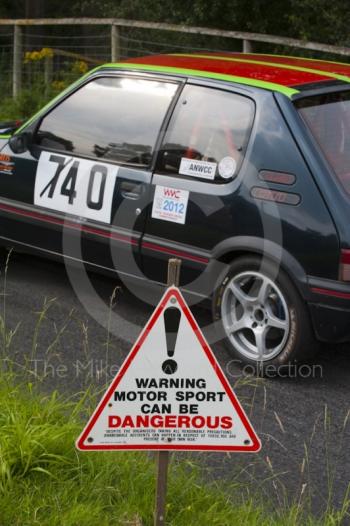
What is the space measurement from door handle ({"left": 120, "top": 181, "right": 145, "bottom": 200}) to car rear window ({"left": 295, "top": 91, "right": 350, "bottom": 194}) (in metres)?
1.08

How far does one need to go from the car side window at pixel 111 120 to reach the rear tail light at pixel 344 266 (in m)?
1.44

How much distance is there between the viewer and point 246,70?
19.6ft

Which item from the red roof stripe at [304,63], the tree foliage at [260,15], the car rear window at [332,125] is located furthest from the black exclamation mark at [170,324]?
the tree foliage at [260,15]

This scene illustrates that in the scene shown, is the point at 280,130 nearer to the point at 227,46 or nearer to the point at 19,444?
the point at 19,444

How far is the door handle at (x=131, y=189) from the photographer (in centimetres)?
594

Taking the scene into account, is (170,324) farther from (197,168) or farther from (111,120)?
(111,120)

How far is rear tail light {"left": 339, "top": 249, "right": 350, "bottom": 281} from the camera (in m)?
5.13

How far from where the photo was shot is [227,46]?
53.4 ft

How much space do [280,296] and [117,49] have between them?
918 centimetres

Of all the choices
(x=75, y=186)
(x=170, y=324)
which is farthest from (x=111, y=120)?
(x=170, y=324)

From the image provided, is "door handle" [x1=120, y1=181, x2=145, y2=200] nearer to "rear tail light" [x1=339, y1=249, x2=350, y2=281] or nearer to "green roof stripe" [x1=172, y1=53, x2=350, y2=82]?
"green roof stripe" [x1=172, y1=53, x2=350, y2=82]

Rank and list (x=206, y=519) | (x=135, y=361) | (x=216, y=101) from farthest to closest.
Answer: (x=216, y=101), (x=206, y=519), (x=135, y=361)

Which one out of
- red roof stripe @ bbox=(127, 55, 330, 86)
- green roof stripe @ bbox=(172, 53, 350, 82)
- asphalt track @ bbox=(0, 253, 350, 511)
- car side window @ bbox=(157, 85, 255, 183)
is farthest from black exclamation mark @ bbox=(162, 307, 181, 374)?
green roof stripe @ bbox=(172, 53, 350, 82)

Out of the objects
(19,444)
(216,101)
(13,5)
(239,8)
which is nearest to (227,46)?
(239,8)
